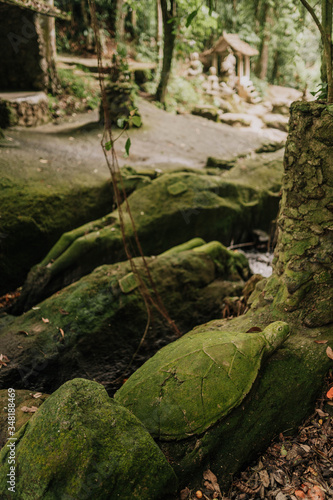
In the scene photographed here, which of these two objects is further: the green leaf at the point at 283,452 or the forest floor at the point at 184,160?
the green leaf at the point at 283,452

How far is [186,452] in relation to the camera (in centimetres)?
222

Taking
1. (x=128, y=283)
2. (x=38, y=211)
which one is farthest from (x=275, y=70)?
(x=128, y=283)

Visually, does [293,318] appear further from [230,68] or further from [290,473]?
[230,68]

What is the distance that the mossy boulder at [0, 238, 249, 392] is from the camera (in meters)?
3.81

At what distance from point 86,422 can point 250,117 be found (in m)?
14.9

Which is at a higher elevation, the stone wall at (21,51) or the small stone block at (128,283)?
the stone wall at (21,51)

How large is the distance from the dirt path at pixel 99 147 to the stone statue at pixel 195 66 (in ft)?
15.4

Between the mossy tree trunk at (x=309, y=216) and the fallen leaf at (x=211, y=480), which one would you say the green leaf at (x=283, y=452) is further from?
the mossy tree trunk at (x=309, y=216)

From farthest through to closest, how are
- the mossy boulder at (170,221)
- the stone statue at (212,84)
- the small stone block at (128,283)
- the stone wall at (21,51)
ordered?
the stone statue at (212,84) < the stone wall at (21,51) < the mossy boulder at (170,221) < the small stone block at (128,283)

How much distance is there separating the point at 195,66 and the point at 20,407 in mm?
18021

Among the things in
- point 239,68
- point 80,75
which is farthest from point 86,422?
point 239,68

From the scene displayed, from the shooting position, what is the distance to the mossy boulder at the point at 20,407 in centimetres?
279

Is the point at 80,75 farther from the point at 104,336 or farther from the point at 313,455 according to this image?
the point at 313,455

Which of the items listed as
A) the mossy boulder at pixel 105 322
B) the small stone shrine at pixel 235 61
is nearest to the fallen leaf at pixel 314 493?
the mossy boulder at pixel 105 322
